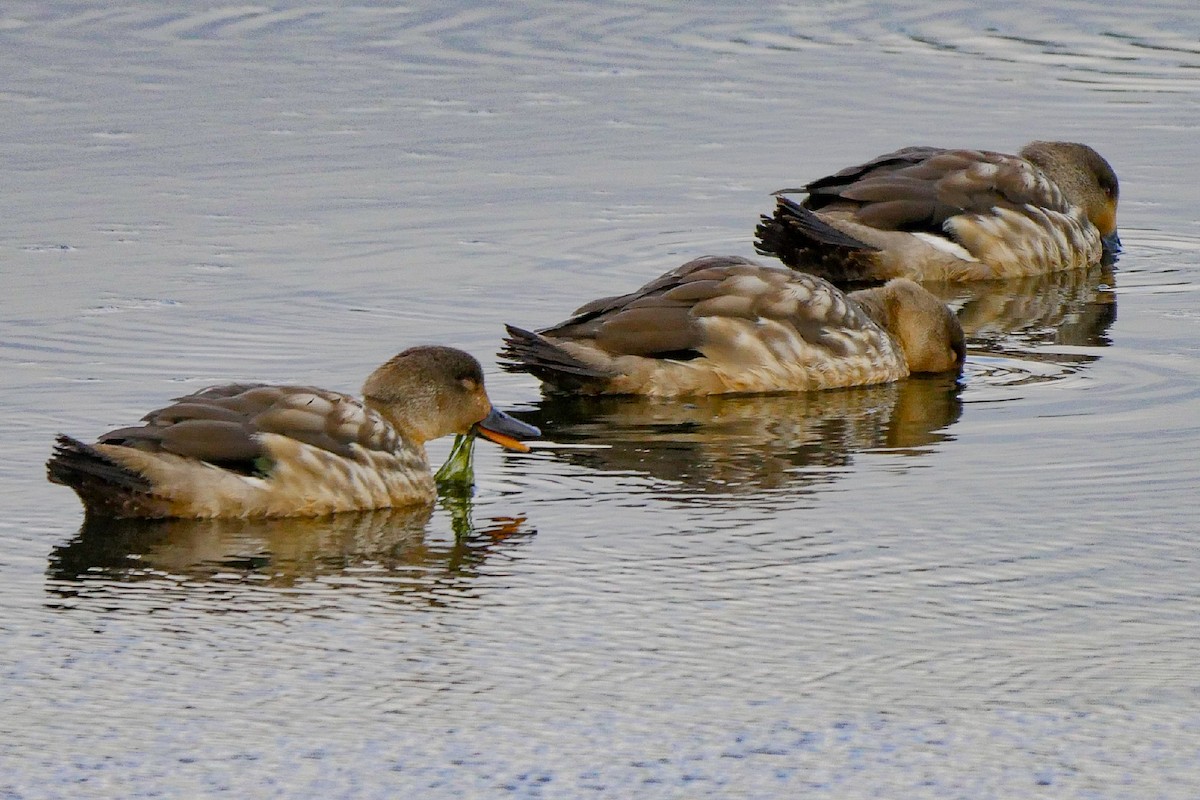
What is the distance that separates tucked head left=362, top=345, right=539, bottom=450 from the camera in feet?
31.7

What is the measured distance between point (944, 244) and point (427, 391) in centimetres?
622

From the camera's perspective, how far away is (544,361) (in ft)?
37.1

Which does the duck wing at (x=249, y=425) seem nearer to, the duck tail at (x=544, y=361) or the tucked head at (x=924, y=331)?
the duck tail at (x=544, y=361)

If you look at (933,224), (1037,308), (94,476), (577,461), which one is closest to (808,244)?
(933,224)

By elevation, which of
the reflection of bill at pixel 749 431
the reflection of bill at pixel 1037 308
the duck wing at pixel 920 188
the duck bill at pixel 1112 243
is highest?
the duck wing at pixel 920 188

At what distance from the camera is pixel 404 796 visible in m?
6.25

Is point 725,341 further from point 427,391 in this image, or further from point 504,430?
point 427,391

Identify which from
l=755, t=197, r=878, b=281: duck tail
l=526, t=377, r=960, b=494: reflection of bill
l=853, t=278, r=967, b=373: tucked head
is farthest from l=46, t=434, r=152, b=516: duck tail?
l=755, t=197, r=878, b=281: duck tail

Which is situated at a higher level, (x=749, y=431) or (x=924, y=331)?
(x=924, y=331)

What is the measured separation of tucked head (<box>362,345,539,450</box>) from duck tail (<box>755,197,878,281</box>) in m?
5.04

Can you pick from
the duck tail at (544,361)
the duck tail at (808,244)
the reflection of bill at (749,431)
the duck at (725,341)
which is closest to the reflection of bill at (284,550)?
the reflection of bill at (749,431)

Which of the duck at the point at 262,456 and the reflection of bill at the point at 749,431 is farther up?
the duck at the point at 262,456

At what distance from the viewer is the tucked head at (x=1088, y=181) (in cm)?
1566

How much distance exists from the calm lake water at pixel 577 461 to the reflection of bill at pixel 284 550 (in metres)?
0.02
